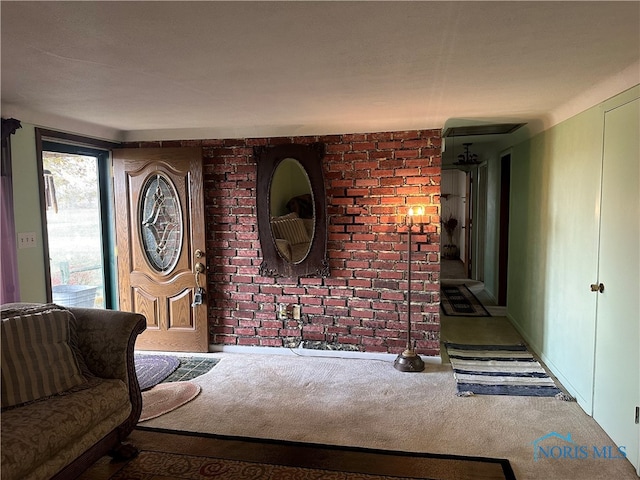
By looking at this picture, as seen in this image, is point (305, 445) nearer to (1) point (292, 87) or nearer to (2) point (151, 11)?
(1) point (292, 87)

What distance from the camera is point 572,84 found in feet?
8.75

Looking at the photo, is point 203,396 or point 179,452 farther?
point 203,396

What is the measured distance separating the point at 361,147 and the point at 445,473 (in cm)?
260

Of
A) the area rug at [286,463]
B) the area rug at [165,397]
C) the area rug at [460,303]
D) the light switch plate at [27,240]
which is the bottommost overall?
the area rug at [286,463]

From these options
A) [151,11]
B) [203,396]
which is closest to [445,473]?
[203,396]

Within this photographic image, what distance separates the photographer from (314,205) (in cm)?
401

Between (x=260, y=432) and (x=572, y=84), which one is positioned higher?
(x=572, y=84)

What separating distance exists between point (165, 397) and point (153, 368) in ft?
2.14

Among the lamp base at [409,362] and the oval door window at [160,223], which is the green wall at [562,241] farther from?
the oval door window at [160,223]

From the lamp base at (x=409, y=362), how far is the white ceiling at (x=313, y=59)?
196 centimetres

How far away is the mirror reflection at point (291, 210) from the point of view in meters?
4.03

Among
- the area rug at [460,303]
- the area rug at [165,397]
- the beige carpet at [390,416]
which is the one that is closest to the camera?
the beige carpet at [390,416]

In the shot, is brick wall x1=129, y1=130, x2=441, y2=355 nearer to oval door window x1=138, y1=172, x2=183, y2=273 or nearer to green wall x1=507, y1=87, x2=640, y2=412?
oval door window x1=138, y1=172, x2=183, y2=273
